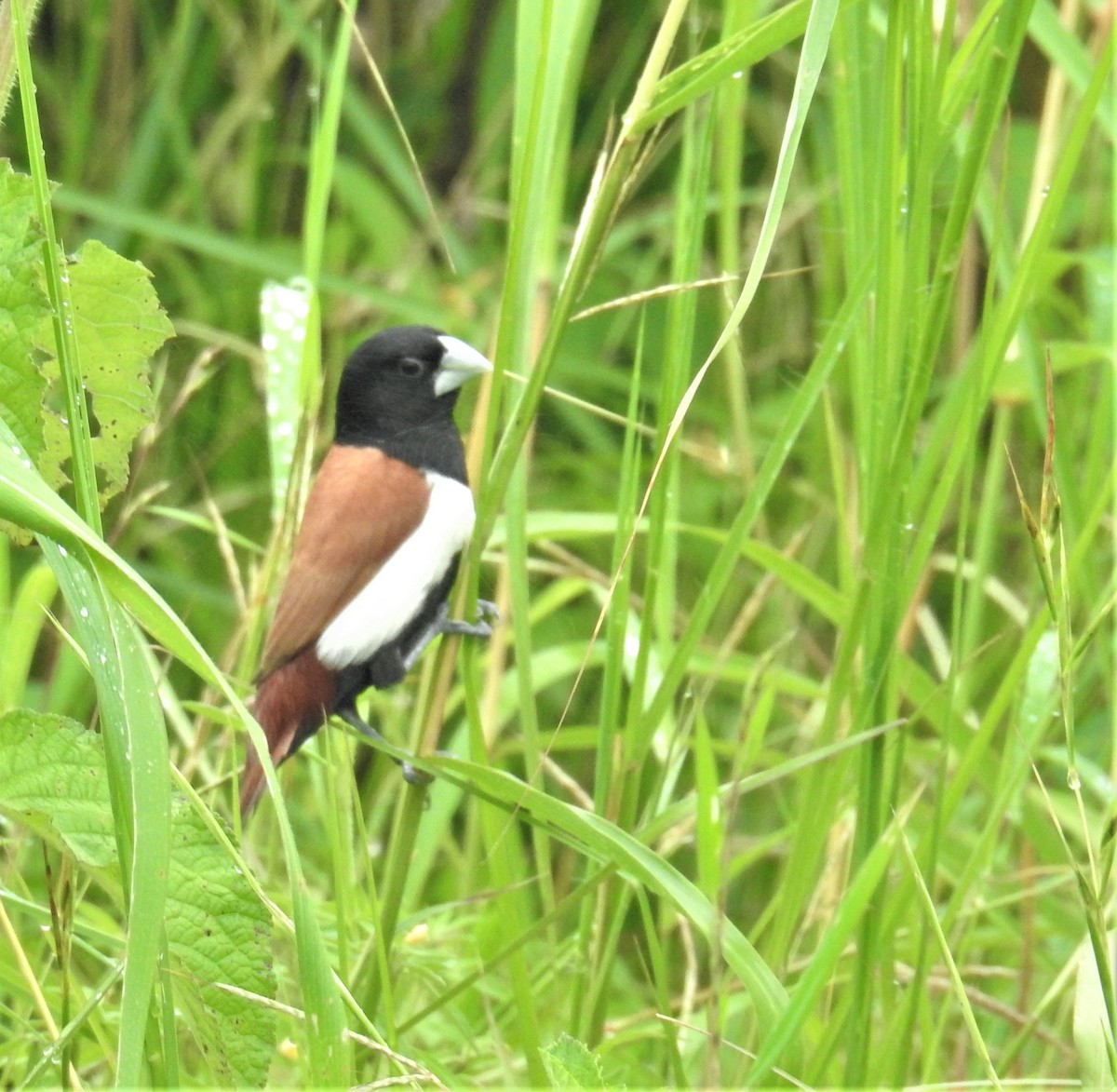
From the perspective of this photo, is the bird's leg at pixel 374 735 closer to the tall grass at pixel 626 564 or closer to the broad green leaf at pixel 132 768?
the tall grass at pixel 626 564

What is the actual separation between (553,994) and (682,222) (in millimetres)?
748

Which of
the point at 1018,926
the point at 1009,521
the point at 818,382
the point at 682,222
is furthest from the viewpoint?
the point at 1009,521

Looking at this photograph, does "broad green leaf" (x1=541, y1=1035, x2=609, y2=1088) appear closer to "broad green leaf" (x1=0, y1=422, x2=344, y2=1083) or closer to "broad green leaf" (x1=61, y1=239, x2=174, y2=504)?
"broad green leaf" (x1=0, y1=422, x2=344, y2=1083)

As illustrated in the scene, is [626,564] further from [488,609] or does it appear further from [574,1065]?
[488,609]

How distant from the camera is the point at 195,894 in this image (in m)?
0.96

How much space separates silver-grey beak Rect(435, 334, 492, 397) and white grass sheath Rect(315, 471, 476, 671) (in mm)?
179

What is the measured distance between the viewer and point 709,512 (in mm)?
3070

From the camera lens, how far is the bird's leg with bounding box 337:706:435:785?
1.29 metres

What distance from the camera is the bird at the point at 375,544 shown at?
1.66 metres

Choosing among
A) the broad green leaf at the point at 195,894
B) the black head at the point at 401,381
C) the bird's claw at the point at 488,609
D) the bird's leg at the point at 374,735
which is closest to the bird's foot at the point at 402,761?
the bird's leg at the point at 374,735

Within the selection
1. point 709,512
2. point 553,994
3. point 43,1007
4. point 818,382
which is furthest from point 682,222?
point 709,512

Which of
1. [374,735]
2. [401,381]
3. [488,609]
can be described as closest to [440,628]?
[374,735]

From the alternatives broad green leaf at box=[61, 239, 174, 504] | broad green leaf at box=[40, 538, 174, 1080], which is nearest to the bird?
broad green leaf at box=[61, 239, 174, 504]

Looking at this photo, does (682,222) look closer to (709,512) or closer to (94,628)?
(94,628)
